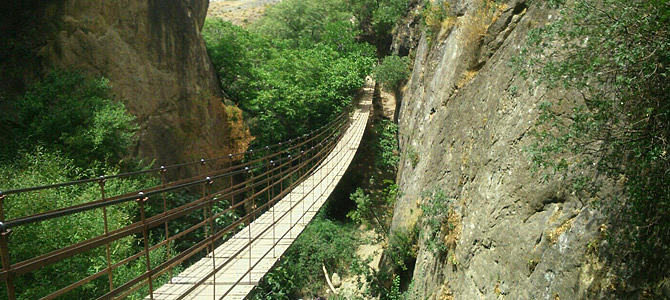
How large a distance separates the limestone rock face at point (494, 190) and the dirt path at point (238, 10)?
21.1m

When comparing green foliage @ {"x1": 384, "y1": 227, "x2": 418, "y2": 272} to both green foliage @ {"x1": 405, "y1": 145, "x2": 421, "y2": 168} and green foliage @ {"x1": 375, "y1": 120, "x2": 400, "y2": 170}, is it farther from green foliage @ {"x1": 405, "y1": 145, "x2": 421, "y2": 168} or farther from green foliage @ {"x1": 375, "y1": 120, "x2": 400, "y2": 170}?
green foliage @ {"x1": 375, "y1": 120, "x2": 400, "y2": 170}

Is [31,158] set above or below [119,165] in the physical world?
above

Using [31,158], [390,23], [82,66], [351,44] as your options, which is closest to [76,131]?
[31,158]

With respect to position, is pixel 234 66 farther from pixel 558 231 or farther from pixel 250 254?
pixel 558 231

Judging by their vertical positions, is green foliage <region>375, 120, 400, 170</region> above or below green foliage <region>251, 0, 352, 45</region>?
below

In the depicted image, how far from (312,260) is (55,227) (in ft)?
19.7

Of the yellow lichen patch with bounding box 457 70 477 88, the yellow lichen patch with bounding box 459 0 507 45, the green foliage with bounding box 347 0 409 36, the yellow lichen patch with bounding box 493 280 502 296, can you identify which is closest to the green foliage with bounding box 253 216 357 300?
the yellow lichen patch with bounding box 457 70 477 88

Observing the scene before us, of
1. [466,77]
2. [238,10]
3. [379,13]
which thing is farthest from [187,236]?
[238,10]

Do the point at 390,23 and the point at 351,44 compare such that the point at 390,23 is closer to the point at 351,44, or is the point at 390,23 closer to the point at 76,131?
the point at 351,44

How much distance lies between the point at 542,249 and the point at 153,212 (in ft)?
23.1

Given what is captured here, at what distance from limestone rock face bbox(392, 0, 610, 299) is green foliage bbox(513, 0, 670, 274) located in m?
0.32

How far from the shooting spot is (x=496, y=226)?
3.69 metres

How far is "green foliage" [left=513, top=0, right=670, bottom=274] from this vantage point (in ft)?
7.09

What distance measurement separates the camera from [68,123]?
22.5 feet
